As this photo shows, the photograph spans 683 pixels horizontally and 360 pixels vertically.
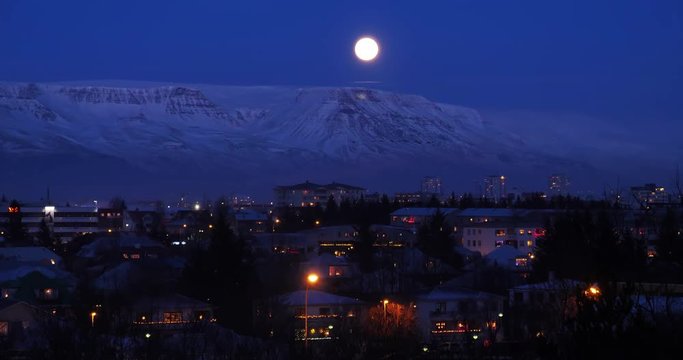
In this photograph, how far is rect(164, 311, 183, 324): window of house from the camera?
24.0m

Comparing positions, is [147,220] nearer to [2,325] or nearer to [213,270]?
[213,270]

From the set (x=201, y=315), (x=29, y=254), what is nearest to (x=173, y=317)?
(x=201, y=315)

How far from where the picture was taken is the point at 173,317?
969 inches

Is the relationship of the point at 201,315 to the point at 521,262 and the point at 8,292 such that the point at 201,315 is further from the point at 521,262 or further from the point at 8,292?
the point at 521,262

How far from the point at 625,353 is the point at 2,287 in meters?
26.4

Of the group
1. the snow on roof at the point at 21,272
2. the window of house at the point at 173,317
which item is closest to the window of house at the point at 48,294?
the snow on roof at the point at 21,272

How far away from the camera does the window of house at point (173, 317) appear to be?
945 inches

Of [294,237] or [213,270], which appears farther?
[294,237]

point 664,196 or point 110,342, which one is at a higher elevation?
point 664,196

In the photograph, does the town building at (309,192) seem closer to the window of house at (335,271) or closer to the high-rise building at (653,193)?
the high-rise building at (653,193)

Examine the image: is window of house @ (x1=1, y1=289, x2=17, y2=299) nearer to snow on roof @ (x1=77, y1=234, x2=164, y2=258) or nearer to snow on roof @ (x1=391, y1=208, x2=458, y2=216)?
snow on roof @ (x1=77, y1=234, x2=164, y2=258)

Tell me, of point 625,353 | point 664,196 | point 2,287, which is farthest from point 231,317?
point 664,196

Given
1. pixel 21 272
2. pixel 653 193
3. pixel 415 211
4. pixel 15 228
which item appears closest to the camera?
pixel 21 272

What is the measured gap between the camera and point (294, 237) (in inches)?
2333
